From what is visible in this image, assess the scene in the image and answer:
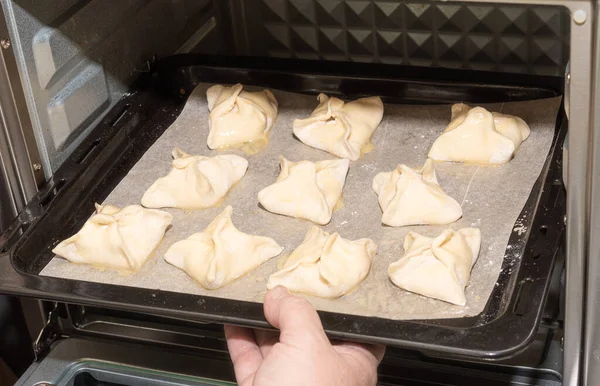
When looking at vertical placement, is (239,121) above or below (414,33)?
below

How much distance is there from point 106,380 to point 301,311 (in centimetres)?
46

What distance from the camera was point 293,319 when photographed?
1.19 meters

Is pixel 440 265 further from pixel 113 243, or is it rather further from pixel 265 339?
pixel 113 243

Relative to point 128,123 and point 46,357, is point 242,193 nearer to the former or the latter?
point 128,123

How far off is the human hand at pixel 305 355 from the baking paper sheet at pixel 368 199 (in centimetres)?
9

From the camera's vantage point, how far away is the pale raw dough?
160 centimetres

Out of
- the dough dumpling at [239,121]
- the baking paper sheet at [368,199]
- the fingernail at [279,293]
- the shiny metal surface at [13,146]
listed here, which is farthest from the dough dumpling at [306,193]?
the shiny metal surface at [13,146]

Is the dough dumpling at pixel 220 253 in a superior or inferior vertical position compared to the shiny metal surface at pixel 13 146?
inferior

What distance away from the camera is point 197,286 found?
56.2 inches

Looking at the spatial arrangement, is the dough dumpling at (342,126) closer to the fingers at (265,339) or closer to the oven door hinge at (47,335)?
the fingers at (265,339)

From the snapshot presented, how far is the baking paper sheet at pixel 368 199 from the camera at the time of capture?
4.53ft

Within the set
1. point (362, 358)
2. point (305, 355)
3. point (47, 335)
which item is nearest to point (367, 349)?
point (362, 358)

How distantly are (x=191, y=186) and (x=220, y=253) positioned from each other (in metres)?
0.20

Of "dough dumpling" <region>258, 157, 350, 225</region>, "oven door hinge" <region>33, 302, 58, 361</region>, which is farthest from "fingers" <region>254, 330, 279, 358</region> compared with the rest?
"oven door hinge" <region>33, 302, 58, 361</region>
